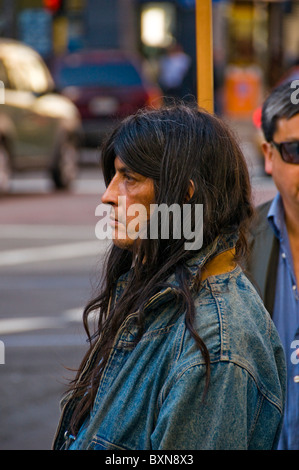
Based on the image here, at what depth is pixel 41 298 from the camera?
7801mm

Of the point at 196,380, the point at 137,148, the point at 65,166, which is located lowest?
the point at 65,166

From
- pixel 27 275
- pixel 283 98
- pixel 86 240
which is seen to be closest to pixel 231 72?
pixel 86 240

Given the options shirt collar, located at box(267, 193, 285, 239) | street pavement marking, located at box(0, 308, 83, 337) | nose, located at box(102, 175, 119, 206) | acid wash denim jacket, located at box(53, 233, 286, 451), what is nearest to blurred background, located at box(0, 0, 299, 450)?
street pavement marking, located at box(0, 308, 83, 337)

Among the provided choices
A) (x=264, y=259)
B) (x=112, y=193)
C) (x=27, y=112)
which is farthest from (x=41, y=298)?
(x=27, y=112)

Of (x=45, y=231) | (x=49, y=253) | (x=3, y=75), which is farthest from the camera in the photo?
(x=3, y=75)

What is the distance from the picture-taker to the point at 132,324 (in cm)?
209

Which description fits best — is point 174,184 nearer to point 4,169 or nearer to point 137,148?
point 137,148

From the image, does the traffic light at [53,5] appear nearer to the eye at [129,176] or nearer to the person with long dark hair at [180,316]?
the person with long dark hair at [180,316]

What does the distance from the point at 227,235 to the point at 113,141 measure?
0.34 meters

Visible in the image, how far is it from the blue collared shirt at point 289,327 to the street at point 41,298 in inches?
11.7

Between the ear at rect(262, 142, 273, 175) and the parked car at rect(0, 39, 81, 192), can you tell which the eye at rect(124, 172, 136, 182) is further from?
the parked car at rect(0, 39, 81, 192)

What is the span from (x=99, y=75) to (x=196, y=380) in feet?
57.6

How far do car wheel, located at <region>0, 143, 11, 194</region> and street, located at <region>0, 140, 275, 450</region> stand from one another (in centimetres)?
22

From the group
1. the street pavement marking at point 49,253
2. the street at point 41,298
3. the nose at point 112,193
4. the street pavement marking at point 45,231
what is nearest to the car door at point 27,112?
the street at point 41,298
